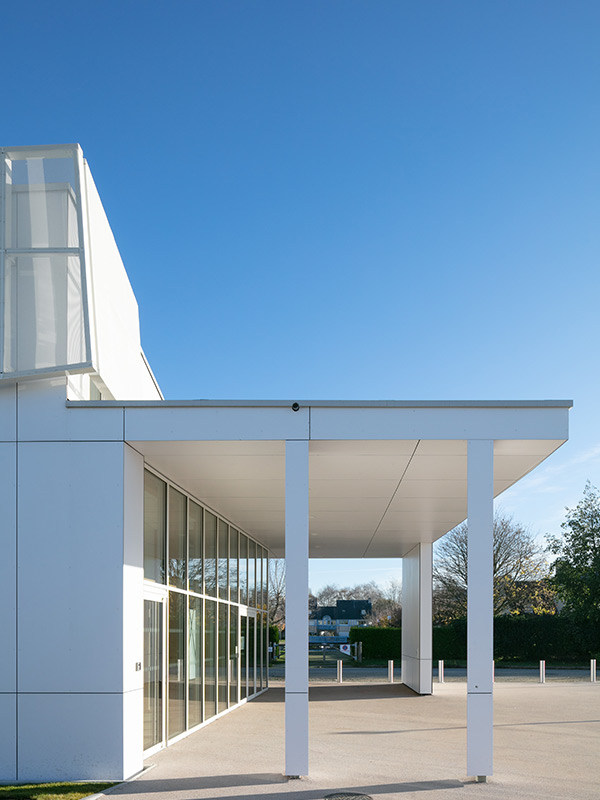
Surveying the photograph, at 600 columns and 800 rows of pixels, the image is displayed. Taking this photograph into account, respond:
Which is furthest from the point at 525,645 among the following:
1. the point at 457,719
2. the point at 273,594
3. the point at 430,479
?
the point at 430,479

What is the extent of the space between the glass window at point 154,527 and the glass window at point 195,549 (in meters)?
2.19

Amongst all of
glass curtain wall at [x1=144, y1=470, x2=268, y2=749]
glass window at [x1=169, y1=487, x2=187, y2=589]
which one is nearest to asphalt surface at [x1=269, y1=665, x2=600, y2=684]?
glass curtain wall at [x1=144, y1=470, x2=268, y2=749]

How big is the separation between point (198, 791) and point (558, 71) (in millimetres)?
12264

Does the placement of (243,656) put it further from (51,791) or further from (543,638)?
(543,638)

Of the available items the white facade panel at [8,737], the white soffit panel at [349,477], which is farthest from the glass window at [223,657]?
the white facade panel at [8,737]

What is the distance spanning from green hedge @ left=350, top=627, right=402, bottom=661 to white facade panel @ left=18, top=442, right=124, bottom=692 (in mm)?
34772

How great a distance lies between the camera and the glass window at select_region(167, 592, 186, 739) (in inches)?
514

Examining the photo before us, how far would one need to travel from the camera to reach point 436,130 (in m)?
16.6

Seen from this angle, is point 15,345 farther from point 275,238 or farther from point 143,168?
point 275,238

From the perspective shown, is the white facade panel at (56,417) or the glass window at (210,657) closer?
the white facade panel at (56,417)

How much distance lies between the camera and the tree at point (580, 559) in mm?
41906

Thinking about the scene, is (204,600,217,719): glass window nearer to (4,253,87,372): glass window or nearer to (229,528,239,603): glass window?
(229,528,239,603): glass window

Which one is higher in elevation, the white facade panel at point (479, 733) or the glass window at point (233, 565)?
the glass window at point (233, 565)

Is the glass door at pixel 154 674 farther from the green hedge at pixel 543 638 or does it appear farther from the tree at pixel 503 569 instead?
the tree at pixel 503 569
